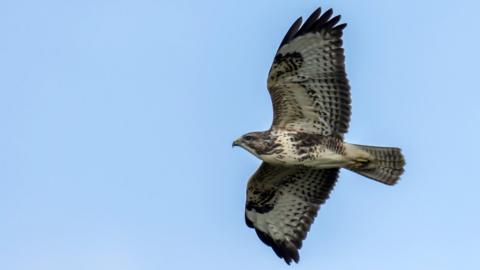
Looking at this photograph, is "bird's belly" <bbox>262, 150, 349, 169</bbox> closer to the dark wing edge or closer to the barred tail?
the barred tail

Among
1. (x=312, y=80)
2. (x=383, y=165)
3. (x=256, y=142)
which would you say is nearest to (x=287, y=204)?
(x=383, y=165)

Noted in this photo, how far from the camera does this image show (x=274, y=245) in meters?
15.4

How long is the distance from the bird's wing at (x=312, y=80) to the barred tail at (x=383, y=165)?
517mm

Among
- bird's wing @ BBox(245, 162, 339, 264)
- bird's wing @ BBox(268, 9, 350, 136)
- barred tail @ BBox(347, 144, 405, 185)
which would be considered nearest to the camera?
bird's wing @ BBox(268, 9, 350, 136)

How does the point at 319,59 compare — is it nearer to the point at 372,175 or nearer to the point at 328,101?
the point at 328,101

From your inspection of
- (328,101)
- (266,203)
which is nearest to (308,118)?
(328,101)

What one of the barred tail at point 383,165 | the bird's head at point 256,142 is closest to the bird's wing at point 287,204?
the barred tail at point 383,165

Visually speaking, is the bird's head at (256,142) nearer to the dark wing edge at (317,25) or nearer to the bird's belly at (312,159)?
the bird's belly at (312,159)

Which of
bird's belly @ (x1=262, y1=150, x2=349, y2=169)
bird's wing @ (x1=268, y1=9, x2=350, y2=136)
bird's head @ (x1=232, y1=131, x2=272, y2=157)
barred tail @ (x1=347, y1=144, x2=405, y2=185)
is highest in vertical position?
bird's wing @ (x1=268, y1=9, x2=350, y2=136)

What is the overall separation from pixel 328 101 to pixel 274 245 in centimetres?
231

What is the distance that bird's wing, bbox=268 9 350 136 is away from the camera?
1423 centimetres

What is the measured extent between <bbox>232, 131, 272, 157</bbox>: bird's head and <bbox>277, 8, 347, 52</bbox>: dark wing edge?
51.2 inches

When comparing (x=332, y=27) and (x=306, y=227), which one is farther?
(x=306, y=227)

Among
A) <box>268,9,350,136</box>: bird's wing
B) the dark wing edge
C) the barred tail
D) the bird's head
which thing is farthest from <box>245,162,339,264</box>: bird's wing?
the dark wing edge
